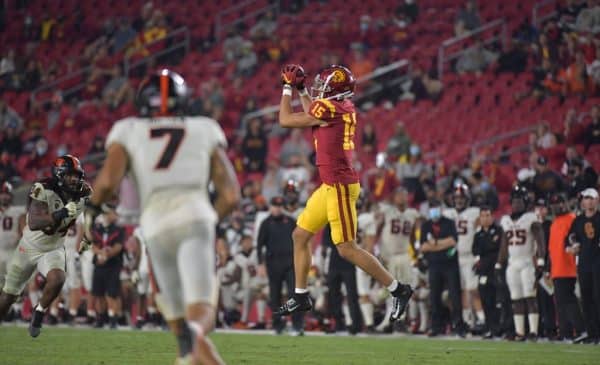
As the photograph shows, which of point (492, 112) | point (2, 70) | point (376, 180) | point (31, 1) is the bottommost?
point (376, 180)

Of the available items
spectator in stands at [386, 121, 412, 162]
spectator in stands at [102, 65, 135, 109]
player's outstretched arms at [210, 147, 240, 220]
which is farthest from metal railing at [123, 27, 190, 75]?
player's outstretched arms at [210, 147, 240, 220]

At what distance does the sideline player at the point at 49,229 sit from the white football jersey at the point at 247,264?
21.8ft

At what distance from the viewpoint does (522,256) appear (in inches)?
604

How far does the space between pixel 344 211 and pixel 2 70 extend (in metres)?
18.9

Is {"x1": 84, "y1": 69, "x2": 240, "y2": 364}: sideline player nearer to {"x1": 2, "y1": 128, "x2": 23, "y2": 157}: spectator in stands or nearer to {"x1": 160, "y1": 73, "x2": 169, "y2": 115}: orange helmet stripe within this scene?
{"x1": 160, "y1": 73, "x2": 169, "y2": 115}: orange helmet stripe

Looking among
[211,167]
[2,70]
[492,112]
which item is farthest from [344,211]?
[2,70]

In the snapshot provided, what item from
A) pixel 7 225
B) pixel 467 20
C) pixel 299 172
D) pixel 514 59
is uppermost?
pixel 467 20

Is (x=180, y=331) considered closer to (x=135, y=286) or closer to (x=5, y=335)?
(x=5, y=335)

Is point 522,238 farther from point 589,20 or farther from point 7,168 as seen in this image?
point 7,168

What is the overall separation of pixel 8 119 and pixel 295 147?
705 cm

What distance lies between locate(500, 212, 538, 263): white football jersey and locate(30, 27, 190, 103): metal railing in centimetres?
1307

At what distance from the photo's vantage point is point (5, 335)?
14070 mm

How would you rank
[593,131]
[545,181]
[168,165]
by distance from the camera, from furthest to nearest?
1. [593,131]
2. [545,181]
3. [168,165]

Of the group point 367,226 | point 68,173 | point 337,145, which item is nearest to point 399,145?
point 367,226
